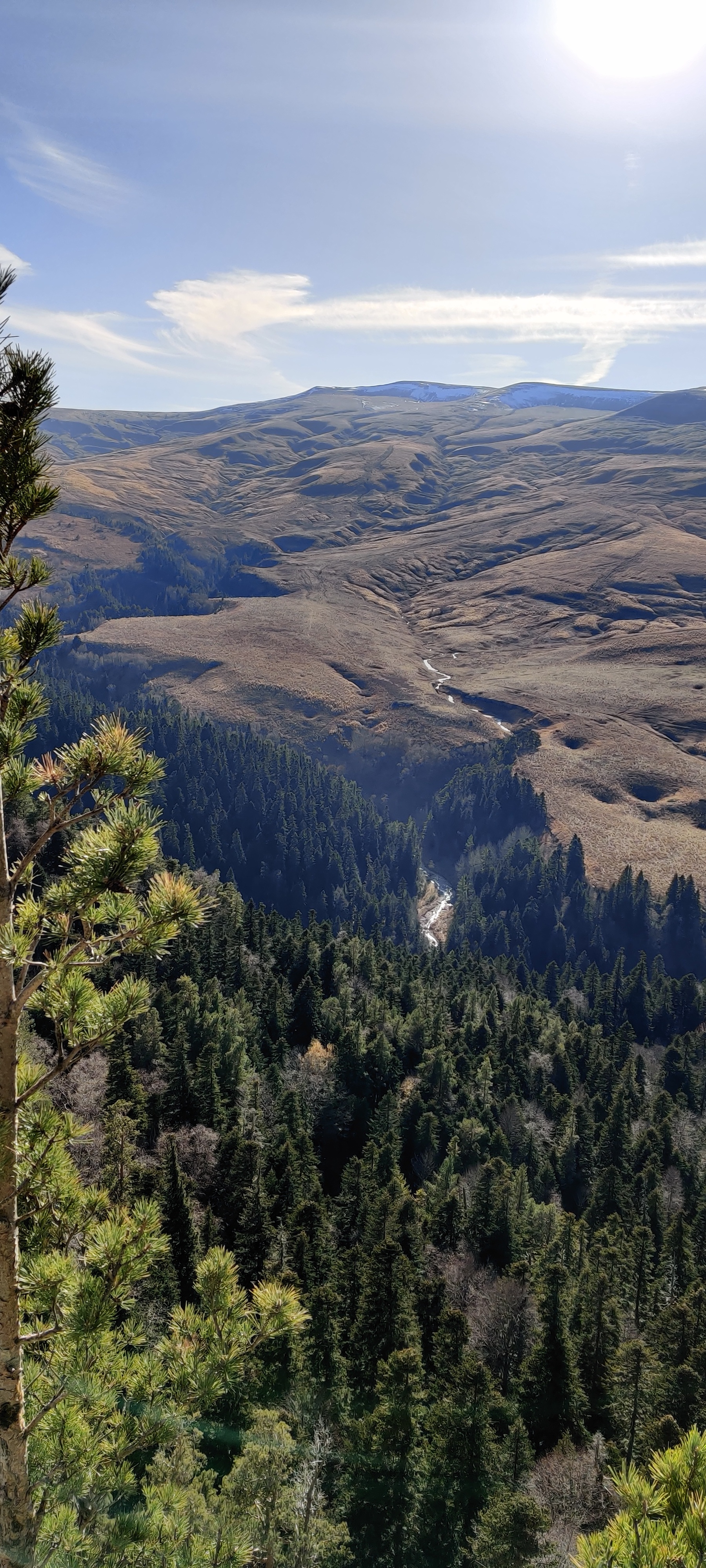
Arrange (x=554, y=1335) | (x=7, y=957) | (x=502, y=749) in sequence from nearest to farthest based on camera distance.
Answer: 1. (x=7, y=957)
2. (x=554, y=1335)
3. (x=502, y=749)

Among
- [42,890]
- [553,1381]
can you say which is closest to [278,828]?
[553,1381]

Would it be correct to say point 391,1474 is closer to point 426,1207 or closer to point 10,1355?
point 426,1207

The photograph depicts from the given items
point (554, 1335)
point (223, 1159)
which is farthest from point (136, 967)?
point (554, 1335)

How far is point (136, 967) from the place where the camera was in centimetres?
6994

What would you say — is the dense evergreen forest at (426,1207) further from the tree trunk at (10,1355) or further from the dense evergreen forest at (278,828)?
the dense evergreen forest at (278,828)

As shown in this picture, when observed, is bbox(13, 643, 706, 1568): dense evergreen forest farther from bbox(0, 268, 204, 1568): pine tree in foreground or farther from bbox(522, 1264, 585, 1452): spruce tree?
bbox(0, 268, 204, 1568): pine tree in foreground

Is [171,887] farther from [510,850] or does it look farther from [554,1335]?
[510,850]

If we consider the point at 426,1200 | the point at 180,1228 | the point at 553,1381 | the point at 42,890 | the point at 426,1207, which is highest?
the point at 42,890

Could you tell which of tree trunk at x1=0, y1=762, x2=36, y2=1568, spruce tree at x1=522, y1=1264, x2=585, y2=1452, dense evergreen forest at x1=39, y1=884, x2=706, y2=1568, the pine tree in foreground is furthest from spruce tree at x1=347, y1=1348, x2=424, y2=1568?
tree trunk at x1=0, y1=762, x2=36, y2=1568

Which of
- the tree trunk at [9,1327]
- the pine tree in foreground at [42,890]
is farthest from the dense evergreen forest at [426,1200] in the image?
→ the tree trunk at [9,1327]

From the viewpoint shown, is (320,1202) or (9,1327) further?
(320,1202)

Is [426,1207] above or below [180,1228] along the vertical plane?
below

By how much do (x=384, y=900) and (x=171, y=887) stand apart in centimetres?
13893

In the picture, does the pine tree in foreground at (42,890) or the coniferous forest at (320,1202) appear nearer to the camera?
the pine tree in foreground at (42,890)
